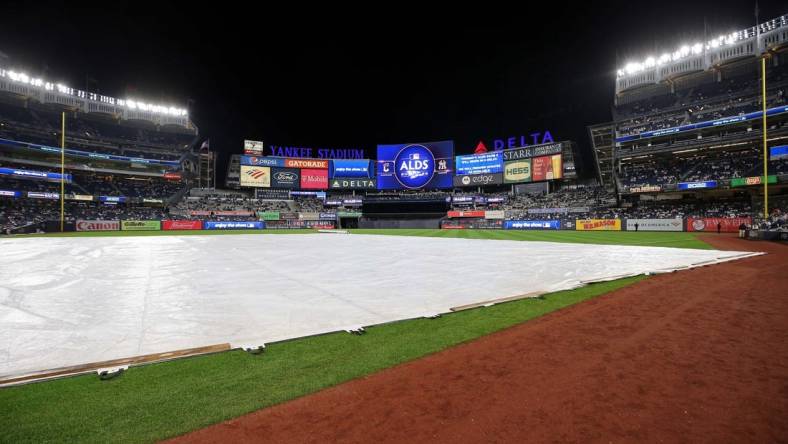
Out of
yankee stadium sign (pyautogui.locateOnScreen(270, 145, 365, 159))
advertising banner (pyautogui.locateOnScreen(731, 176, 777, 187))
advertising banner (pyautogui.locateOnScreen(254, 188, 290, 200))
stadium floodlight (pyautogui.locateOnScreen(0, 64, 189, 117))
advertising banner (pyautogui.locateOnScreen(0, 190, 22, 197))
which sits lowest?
advertising banner (pyautogui.locateOnScreen(731, 176, 777, 187))

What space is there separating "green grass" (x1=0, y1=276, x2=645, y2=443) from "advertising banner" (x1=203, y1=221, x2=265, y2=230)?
2273 inches

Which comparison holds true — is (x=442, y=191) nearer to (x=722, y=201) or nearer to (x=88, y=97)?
(x=722, y=201)

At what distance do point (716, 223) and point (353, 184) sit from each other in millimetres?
55788

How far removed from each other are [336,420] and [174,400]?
136 cm

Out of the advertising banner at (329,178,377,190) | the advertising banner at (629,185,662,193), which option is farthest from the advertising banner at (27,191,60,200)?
the advertising banner at (629,185,662,193)

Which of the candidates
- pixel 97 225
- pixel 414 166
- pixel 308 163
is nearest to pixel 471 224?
pixel 414 166

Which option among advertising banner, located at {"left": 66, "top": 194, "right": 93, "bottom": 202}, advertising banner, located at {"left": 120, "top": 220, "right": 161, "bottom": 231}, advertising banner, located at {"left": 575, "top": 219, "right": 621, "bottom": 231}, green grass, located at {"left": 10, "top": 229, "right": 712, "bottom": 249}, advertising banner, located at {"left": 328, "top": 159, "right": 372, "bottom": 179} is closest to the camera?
green grass, located at {"left": 10, "top": 229, "right": 712, "bottom": 249}

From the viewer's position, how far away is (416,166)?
66.9 meters

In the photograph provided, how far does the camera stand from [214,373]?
3.08m

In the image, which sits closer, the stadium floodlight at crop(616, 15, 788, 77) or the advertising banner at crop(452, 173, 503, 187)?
the stadium floodlight at crop(616, 15, 788, 77)

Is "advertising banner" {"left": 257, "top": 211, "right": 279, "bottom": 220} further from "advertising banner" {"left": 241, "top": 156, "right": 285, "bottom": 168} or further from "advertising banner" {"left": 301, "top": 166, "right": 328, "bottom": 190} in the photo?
"advertising banner" {"left": 241, "top": 156, "right": 285, "bottom": 168}

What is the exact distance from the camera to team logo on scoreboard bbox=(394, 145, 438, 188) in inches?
2611

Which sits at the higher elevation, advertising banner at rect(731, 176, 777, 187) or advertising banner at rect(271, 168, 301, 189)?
advertising banner at rect(271, 168, 301, 189)

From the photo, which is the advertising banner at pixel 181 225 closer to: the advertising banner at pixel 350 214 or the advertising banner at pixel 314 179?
the advertising banner at pixel 314 179
